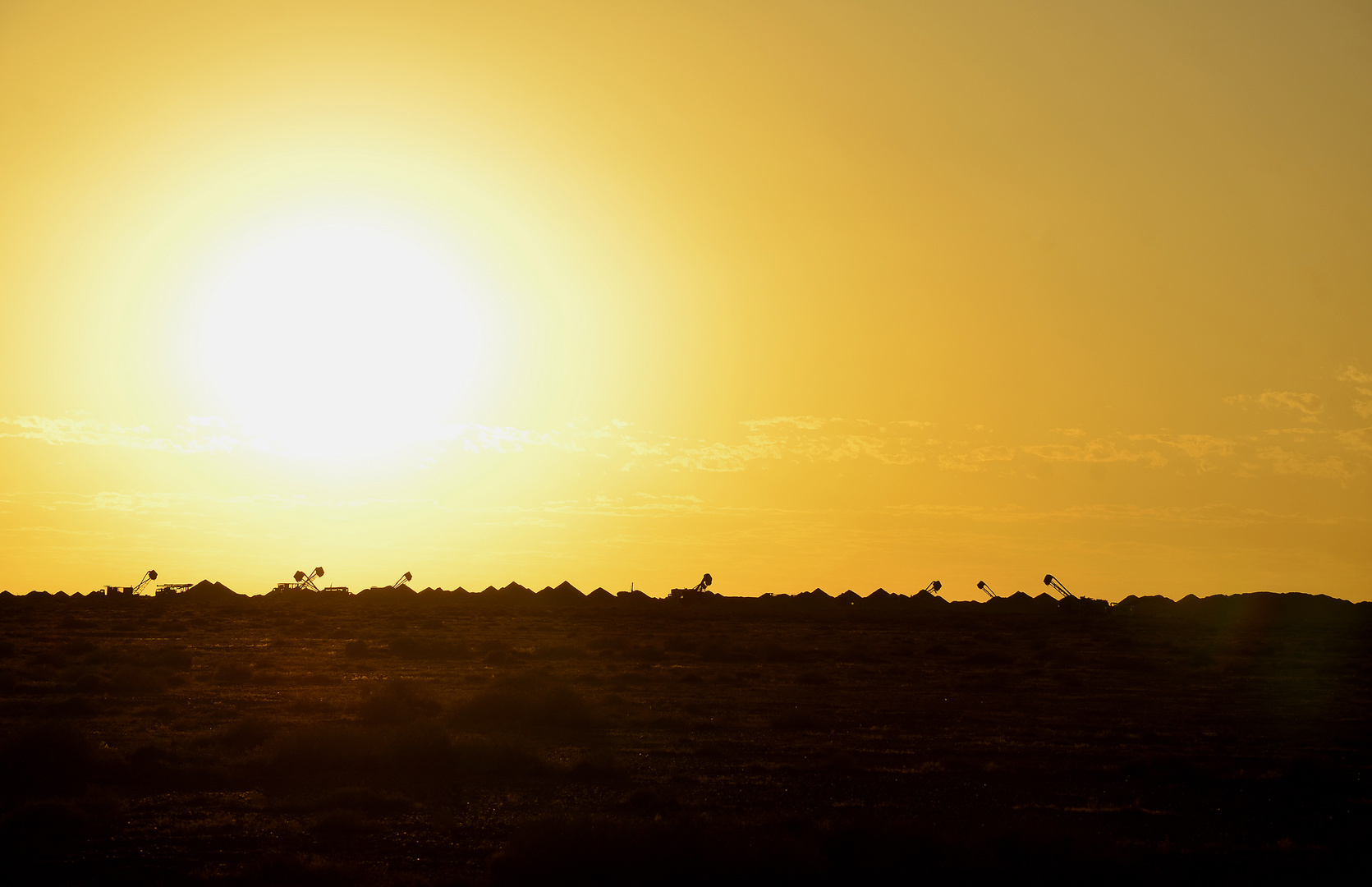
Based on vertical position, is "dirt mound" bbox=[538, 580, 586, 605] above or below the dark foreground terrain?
above

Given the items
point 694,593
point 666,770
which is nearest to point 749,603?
point 694,593

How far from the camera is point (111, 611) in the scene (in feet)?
359

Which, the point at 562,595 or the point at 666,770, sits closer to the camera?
the point at 666,770

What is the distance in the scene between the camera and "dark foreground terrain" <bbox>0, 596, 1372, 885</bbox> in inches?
618

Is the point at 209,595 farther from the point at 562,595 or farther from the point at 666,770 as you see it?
the point at 666,770

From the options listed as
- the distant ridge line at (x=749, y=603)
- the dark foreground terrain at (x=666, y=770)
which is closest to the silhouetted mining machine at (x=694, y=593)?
the distant ridge line at (x=749, y=603)

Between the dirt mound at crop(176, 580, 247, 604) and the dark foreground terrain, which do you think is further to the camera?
the dirt mound at crop(176, 580, 247, 604)

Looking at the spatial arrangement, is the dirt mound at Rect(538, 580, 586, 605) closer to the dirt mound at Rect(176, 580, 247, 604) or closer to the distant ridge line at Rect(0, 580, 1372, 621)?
the distant ridge line at Rect(0, 580, 1372, 621)

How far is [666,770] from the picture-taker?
25.5 metres

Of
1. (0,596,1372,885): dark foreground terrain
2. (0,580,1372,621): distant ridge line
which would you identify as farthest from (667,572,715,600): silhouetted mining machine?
(0,596,1372,885): dark foreground terrain

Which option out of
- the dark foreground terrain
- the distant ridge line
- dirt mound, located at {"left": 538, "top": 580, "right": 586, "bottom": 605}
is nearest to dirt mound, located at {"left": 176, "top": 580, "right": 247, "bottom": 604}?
the distant ridge line

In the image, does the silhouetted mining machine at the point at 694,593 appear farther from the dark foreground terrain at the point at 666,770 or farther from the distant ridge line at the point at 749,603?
the dark foreground terrain at the point at 666,770

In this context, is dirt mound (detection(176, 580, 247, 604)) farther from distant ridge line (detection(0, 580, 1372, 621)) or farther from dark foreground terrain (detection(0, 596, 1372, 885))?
dark foreground terrain (detection(0, 596, 1372, 885))

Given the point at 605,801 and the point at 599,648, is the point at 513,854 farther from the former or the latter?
the point at 599,648
